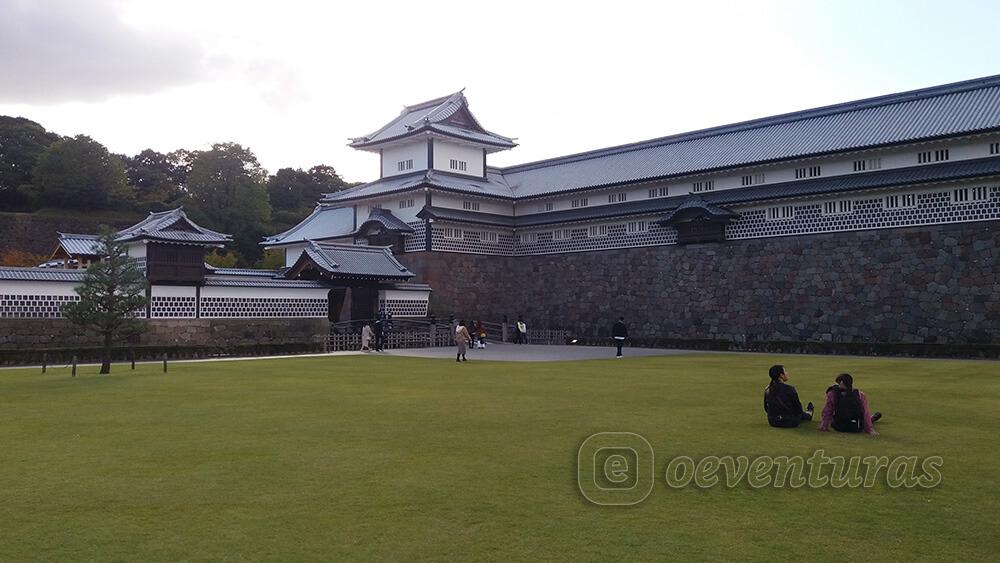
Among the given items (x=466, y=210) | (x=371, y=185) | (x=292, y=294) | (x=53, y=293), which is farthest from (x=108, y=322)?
(x=371, y=185)

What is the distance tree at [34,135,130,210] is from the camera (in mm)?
75812

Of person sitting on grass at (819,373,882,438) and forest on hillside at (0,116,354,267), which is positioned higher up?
forest on hillside at (0,116,354,267)

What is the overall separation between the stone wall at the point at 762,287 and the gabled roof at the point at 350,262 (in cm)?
338

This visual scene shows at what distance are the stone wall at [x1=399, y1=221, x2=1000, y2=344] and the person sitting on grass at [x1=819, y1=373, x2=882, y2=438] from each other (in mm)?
24350

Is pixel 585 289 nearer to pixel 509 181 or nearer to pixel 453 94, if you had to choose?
pixel 509 181

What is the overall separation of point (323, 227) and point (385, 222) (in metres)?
9.96

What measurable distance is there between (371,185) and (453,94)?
27.6 ft

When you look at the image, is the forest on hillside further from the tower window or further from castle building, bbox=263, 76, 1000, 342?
the tower window

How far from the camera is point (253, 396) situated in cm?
1783

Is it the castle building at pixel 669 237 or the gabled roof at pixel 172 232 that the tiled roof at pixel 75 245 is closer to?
the castle building at pixel 669 237

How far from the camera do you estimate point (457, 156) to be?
2103 inches

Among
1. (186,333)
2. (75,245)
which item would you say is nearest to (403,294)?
(186,333)

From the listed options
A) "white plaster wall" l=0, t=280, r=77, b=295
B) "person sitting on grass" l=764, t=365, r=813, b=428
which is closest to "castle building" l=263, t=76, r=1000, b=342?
"white plaster wall" l=0, t=280, r=77, b=295

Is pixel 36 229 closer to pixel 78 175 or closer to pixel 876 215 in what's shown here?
pixel 78 175
